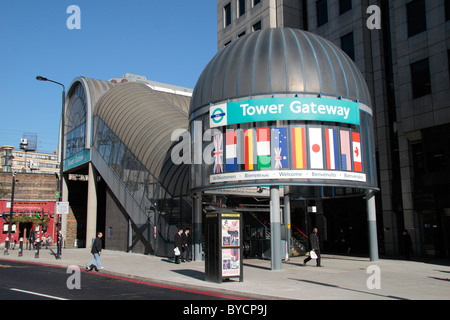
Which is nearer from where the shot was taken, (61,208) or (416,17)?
(416,17)

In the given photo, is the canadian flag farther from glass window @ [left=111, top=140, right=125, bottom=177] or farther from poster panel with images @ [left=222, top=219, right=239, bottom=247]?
glass window @ [left=111, top=140, right=125, bottom=177]

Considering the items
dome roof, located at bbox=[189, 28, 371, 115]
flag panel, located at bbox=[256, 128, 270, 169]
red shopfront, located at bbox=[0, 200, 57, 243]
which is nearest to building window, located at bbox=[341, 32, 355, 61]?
dome roof, located at bbox=[189, 28, 371, 115]

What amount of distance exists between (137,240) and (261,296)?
21416 mm

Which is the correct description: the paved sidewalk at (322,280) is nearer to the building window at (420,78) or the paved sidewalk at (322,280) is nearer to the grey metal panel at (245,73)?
the grey metal panel at (245,73)

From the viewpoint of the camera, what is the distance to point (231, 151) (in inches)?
818

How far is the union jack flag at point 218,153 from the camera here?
69.4 feet

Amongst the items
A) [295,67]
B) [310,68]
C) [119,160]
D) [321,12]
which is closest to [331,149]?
[310,68]

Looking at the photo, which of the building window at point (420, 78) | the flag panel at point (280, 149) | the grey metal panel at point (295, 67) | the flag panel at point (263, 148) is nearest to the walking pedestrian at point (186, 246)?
the flag panel at point (263, 148)

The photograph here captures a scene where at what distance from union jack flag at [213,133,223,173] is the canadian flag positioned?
642 cm

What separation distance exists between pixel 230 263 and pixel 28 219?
51871 millimetres

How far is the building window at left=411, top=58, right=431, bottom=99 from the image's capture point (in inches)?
1055

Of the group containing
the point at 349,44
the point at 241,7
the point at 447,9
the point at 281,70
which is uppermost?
the point at 241,7

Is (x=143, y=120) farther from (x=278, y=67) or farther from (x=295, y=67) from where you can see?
(x=295, y=67)
